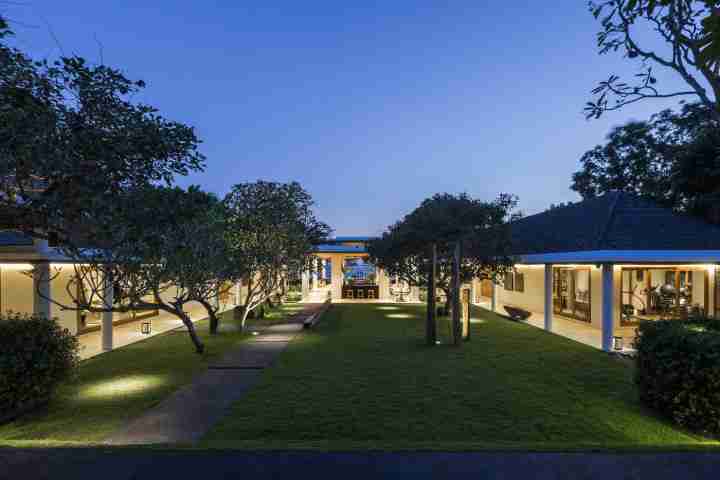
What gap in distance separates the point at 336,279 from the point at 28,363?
23.0 m

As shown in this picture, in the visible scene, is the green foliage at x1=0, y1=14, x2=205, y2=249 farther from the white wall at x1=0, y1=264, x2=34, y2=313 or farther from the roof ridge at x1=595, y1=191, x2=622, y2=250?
the roof ridge at x1=595, y1=191, x2=622, y2=250

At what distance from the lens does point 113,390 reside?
8.41 metres

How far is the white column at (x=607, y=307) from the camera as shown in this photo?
12.3 metres

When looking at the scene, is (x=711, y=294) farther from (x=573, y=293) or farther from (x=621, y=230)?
(x=573, y=293)

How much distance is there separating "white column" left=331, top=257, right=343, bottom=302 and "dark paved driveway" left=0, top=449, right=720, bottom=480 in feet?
79.5

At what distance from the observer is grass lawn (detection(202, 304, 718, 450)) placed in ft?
19.1

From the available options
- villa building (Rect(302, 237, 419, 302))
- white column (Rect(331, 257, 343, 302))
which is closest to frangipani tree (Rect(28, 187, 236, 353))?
villa building (Rect(302, 237, 419, 302))

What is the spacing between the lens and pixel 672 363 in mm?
6254

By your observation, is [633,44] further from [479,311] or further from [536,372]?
[479,311]

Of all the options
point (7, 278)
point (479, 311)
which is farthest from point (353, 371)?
point (479, 311)

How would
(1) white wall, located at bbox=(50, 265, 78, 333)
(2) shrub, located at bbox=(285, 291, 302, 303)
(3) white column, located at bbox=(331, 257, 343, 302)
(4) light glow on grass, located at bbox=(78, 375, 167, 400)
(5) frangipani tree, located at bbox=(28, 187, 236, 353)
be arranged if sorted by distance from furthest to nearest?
(3) white column, located at bbox=(331, 257, 343, 302) → (2) shrub, located at bbox=(285, 291, 302, 303) → (1) white wall, located at bbox=(50, 265, 78, 333) → (4) light glow on grass, located at bbox=(78, 375, 167, 400) → (5) frangipani tree, located at bbox=(28, 187, 236, 353)

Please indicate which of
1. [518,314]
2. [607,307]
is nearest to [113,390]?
[607,307]

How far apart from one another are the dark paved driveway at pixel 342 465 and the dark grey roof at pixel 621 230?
10.8 metres

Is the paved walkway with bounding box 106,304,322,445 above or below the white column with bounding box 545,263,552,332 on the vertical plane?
below
